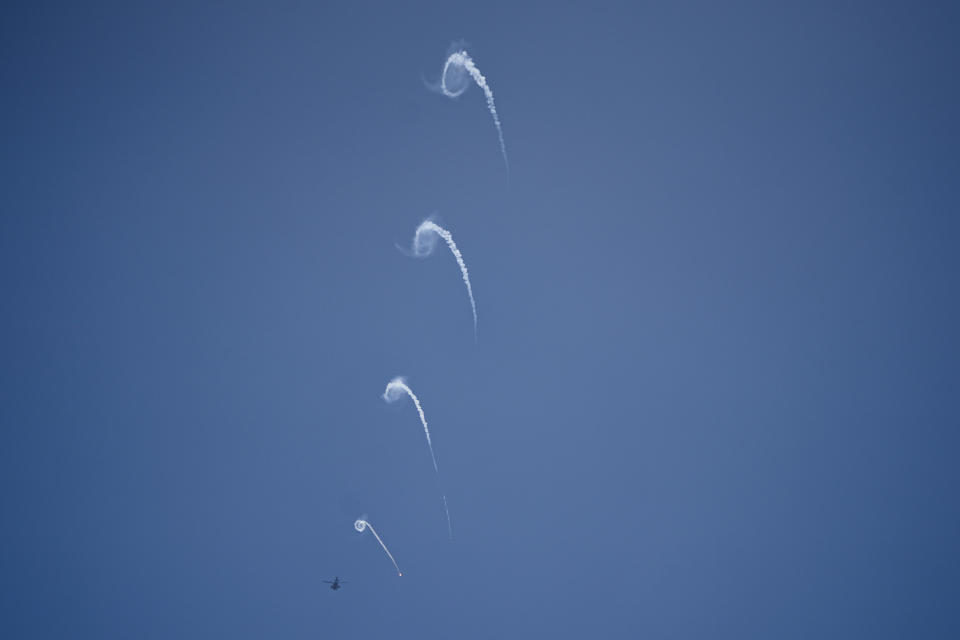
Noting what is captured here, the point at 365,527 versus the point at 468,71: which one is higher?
the point at 468,71

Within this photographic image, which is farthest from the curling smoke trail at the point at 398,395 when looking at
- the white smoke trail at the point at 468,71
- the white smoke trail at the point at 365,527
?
the white smoke trail at the point at 468,71

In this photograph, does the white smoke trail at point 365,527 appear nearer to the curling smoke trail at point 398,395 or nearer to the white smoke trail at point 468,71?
the curling smoke trail at point 398,395

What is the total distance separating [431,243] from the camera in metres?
8.27

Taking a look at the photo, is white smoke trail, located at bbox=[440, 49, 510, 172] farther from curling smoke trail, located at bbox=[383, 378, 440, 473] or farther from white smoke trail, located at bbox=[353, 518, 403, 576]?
white smoke trail, located at bbox=[353, 518, 403, 576]

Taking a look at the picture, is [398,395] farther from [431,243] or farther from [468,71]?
[468,71]

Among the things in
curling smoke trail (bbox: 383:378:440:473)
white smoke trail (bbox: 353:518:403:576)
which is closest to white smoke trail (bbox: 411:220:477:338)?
curling smoke trail (bbox: 383:378:440:473)

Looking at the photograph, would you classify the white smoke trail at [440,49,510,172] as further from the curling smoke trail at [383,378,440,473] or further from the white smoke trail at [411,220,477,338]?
the curling smoke trail at [383,378,440,473]

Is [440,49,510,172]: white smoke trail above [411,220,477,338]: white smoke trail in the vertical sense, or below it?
above

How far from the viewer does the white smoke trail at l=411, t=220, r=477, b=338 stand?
826 centimetres

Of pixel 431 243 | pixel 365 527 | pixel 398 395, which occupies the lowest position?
pixel 365 527

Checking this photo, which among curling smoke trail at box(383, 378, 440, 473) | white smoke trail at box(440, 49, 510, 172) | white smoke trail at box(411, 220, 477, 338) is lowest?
curling smoke trail at box(383, 378, 440, 473)

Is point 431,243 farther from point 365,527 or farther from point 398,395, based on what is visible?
point 365,527

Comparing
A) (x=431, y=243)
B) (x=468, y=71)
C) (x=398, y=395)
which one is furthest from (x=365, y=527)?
(x=468, y=71)

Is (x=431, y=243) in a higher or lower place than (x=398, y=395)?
higher
